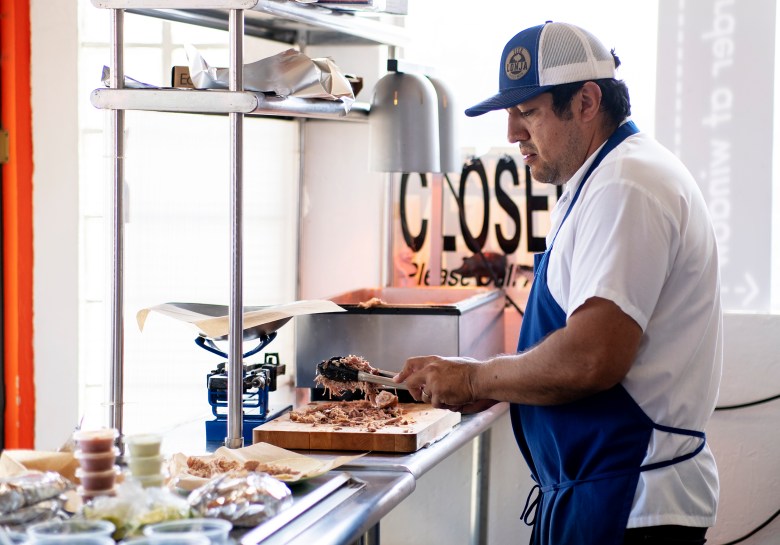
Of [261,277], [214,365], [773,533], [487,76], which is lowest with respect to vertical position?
[773,533]

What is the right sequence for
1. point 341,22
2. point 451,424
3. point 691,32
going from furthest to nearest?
1. point 691,32
2. point 341,22
3. point 451,424

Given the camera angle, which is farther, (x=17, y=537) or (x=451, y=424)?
(x=451, y=424)

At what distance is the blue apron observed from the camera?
6.22 ft

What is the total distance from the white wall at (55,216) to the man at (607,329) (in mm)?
2027

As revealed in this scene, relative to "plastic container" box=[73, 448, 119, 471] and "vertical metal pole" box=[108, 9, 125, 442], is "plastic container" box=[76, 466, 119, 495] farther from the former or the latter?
"vertical metal pole" box=[108, 9, 125, 442]

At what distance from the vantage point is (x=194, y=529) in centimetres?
141

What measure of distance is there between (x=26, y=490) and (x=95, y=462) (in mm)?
113

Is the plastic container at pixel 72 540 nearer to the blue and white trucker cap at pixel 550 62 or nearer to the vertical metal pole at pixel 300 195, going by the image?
the blue and white trucker cap at pixel 550 62

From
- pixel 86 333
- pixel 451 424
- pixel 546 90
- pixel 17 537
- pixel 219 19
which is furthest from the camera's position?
Result: pixel 86 333

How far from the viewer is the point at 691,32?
350 centimetres

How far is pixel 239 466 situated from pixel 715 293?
964mm

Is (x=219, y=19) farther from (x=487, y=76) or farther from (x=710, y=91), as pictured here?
(x=710, y=91)

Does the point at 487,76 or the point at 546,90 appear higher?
the point at 487,76

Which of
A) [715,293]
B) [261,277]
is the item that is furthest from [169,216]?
[715,293]
